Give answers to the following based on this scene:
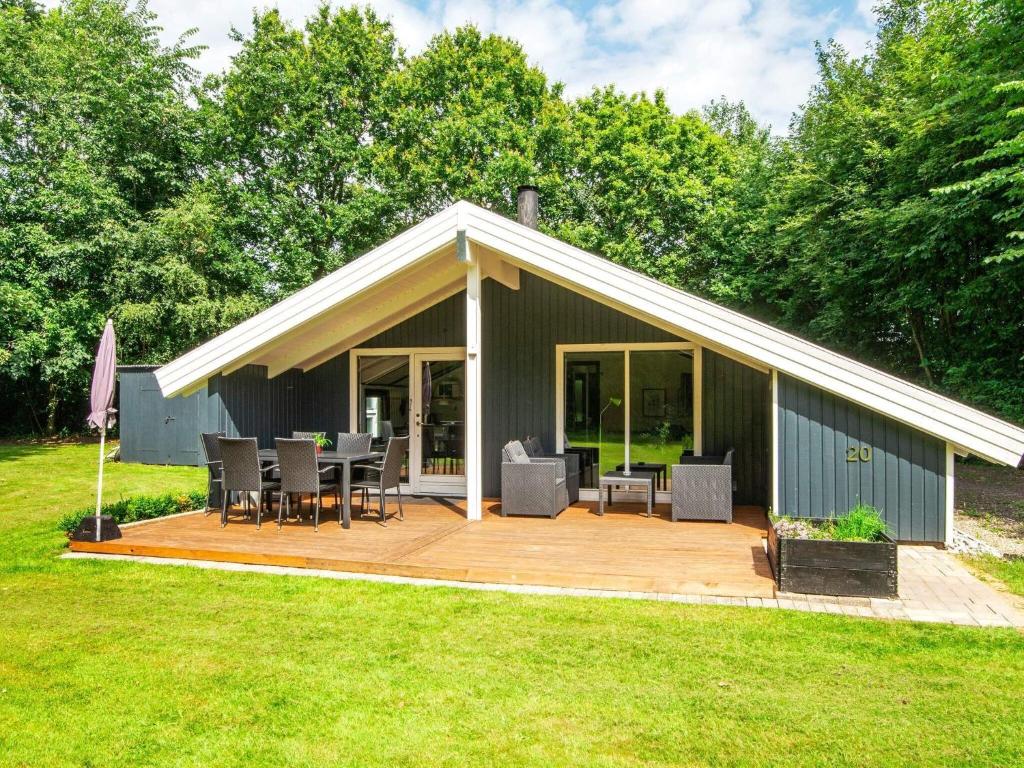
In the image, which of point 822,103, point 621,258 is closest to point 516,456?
point 621,258

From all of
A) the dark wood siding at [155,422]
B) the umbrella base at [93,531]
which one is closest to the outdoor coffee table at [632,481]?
the umbrella base at [93,531]

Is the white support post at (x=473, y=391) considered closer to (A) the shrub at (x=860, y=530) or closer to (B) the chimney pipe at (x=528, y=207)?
(B) the chimney pipe at (x=528, y=207)

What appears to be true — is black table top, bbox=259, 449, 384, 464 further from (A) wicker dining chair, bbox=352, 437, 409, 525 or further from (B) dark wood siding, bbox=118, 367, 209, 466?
(B) dark wood siding, bbox=118, 367, 209, 466

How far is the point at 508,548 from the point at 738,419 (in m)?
4.04

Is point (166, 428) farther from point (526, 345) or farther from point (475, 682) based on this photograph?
point (475, 682)

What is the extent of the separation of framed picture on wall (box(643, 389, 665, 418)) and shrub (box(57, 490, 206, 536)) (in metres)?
5.63

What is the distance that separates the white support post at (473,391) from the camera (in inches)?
270

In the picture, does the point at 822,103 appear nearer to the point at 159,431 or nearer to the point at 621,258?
the point at 621,258

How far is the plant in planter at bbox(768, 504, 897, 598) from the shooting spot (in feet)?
14.2

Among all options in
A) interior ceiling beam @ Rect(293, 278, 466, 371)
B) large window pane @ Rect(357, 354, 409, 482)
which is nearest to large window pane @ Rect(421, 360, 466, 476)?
large window pane @ Rect(357, 354, 409, 482)

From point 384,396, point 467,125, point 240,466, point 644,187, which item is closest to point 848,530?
point 240,466

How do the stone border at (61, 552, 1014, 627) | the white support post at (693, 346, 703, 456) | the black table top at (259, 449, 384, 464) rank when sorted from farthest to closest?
the white support post at (693, 346, 703, 456)
the black table top at (259, 449, 384, 464)
the stone border at (61, 552, 1014, 627)

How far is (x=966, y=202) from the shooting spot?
9.22 metres

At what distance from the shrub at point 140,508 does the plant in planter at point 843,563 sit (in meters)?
5.94
